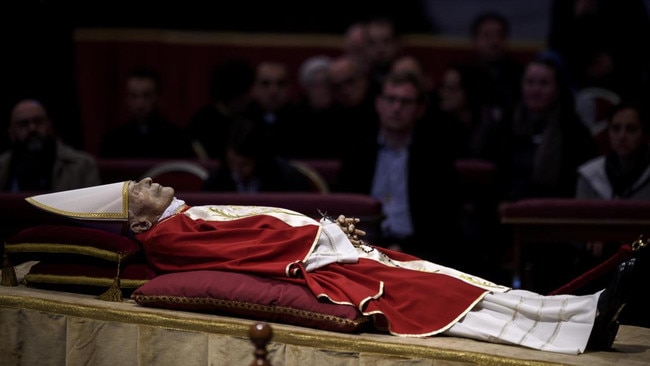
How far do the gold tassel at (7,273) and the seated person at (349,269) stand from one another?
33cm

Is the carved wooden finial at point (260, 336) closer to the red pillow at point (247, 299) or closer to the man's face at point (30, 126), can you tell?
the red pillow at point (247, 299)

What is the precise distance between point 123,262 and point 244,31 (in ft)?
19.8

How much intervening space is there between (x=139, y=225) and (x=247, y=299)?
2.01 ft

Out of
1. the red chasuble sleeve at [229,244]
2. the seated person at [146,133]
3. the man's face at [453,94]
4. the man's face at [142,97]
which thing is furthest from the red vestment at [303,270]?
the man's face at [453,94]

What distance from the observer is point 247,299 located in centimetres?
419

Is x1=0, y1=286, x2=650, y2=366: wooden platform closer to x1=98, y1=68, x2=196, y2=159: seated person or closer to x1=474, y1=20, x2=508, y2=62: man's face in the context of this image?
x1=98, y1=68, x2=196, y2=159: seated person

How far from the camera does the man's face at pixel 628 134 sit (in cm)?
592

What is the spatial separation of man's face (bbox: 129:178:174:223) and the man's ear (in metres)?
0.02

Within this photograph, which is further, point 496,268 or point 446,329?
point 496,268

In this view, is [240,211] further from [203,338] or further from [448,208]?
[448,208]

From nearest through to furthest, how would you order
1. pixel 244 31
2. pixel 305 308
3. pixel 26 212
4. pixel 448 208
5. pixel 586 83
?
pixel 305 308
pixel 26 212
pixel 448 208
pixel 586 83
pixel 244 31

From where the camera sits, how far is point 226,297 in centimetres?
422

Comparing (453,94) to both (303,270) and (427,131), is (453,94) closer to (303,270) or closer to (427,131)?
(427,131)

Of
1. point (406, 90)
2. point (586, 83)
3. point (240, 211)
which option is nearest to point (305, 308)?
point (240, 211)
